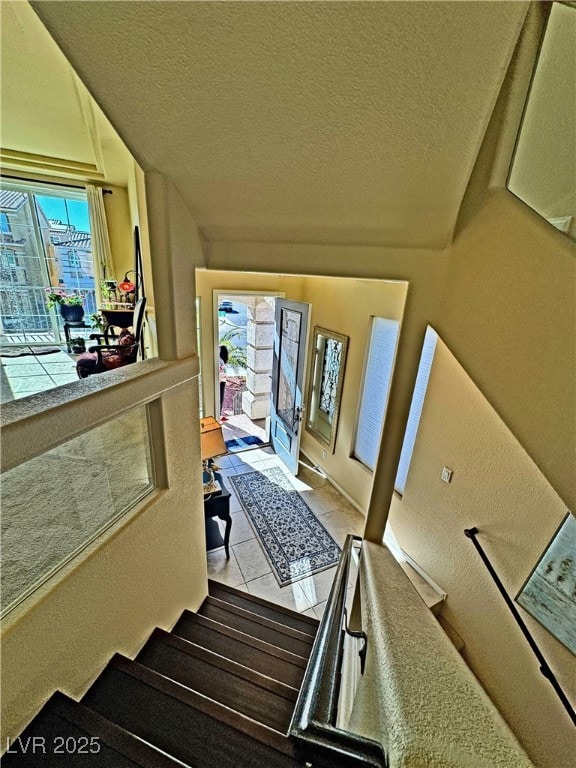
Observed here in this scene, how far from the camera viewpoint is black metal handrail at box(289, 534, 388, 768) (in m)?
0.81

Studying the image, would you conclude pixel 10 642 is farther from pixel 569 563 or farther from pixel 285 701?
pixel 569 563

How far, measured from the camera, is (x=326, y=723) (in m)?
0.91

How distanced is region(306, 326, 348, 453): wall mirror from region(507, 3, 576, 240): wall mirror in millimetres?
2404

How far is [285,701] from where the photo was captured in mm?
1470

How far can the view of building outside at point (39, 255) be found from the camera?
4430 millimetres

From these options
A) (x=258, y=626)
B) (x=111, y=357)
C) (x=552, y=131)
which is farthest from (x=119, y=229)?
(x=258, y=626)

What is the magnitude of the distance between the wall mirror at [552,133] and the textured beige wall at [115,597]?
1.81 m

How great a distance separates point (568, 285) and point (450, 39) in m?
0.76

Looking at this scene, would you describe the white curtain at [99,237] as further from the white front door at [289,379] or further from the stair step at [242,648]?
the stair step at [242,648]

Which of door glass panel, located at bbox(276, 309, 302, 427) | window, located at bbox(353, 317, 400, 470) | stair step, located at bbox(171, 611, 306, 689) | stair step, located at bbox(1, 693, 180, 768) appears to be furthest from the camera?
door glass panel, located at bbox(276, 309, 302, 427)

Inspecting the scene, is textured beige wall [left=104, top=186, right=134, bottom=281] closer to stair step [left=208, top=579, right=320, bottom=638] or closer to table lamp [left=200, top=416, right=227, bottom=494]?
table lamp [left=200, top=416, right=227, bottom=494]

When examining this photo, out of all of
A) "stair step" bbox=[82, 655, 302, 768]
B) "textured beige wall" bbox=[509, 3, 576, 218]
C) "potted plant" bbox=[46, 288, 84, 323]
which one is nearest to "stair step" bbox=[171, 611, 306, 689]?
"stair step" bbox=[82, 655, 302, 768]

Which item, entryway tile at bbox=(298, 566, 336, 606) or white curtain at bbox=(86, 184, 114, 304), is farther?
white curtain at bbox=(86, 184, 114, 304)

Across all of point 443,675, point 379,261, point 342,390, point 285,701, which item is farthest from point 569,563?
point 342,390
